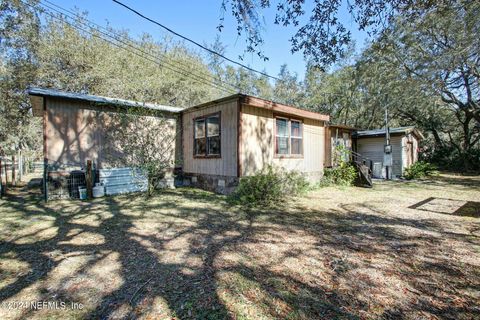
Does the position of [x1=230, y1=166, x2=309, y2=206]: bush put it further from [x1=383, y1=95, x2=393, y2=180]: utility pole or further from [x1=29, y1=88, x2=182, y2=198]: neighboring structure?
[x1=383, y1=95, x2=393, y2=180]: utility pole

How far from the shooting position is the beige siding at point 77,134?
24.0 ft

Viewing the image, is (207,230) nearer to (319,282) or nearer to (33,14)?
(319,282)

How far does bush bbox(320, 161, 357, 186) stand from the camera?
10.9 metres

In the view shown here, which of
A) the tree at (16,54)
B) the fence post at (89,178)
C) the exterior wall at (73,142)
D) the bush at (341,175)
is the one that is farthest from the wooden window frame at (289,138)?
the tree at (16,54)

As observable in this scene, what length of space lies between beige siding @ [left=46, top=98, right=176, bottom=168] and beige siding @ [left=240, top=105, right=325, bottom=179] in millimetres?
4475

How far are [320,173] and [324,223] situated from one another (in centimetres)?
584

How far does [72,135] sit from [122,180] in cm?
204

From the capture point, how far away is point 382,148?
14445mm

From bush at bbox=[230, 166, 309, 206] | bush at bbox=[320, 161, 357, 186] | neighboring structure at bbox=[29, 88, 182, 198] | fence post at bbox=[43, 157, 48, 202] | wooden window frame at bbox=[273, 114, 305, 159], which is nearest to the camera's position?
bush at bbox=[230, 166, 309, 206]

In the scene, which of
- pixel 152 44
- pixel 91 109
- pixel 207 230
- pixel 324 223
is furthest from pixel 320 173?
pixel 152 44

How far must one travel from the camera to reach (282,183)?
786cm

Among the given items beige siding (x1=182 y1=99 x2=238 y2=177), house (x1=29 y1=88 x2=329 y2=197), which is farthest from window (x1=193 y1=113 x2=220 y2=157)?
beige siding (x1=182 y1=99 x2=238 y2=177)

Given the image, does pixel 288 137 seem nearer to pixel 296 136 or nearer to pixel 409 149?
pixel 296 136

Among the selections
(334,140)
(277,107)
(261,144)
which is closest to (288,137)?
(277,107)
